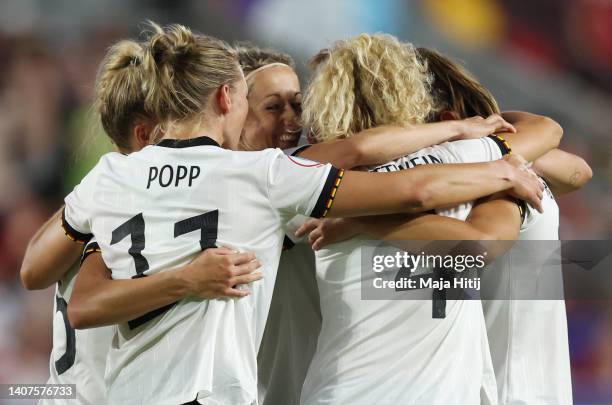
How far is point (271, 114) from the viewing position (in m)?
3.29

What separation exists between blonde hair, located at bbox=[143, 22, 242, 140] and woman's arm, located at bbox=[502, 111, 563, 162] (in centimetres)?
93

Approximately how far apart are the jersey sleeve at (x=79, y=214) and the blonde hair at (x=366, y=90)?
74 centimetres

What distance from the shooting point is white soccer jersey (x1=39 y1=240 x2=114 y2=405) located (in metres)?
2.77

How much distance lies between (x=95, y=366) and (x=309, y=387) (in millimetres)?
736

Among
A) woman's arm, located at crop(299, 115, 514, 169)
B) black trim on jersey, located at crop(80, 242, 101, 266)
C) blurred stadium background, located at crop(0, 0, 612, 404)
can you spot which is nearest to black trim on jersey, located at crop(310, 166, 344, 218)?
woman's arm, located at crop(299, 115, 514, 169)

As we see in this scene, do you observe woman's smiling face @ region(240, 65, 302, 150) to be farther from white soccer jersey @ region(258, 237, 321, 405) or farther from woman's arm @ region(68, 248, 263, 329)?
woman's arm @ region(68, 248, 263, 329)

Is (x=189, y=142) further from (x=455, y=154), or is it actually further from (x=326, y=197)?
(x=455, y=154)

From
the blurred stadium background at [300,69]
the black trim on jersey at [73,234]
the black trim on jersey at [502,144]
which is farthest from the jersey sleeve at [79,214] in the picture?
the blurred stadium background at [300,69]

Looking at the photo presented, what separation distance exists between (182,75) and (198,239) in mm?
490

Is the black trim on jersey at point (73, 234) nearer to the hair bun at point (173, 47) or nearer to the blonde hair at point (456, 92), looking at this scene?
the hair bun at point (173, 47)

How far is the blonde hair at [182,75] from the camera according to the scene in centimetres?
244

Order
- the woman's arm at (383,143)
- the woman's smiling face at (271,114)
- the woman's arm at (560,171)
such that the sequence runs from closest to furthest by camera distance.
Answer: the woman's arm at (383,143) < the woman's arm at (560,171) < the woman's smiling face at (271,114)

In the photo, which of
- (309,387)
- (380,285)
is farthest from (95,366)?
(380,285)

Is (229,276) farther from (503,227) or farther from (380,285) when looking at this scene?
(503,227)
